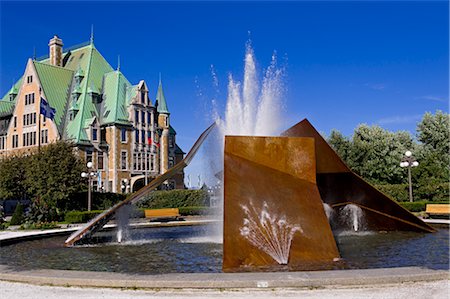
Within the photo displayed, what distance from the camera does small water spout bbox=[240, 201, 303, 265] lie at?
32.9 ft

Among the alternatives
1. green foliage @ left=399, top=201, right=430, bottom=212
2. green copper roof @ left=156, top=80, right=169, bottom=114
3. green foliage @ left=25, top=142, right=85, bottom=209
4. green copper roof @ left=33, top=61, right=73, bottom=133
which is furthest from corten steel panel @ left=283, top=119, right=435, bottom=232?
green copper roof @ left=156, top=80, right=169, bottom=114

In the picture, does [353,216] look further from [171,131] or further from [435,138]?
[171,131]

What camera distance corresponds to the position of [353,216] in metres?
17.9

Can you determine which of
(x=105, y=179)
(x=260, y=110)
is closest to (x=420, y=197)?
(x=260, y=110)

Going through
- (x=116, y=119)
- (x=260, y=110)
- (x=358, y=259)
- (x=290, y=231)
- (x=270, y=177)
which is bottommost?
(x=358, y=259)

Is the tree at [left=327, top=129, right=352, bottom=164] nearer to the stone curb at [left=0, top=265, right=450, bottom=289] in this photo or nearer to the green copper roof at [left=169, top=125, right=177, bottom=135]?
the green copper roof at [left=169, top=125, right=177, bottom=135]

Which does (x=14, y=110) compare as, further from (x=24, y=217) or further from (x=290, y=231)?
(x=290, y=231)

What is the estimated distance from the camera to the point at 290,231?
10.3 m

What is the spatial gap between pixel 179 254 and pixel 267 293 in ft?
19.8

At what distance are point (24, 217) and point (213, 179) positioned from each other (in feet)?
42.6

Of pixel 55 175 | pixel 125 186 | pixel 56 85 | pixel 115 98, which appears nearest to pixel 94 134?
pixel 115 98

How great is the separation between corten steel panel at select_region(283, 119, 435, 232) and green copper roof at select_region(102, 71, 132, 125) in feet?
139

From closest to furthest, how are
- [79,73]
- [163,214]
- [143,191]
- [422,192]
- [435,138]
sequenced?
[143,191], [163,214], [422,192], [435,138], [79,73]

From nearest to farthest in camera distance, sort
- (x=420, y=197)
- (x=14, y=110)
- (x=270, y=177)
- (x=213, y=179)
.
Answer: (x=270, y=177) → (x=213, y=179) → (x=420, y=197) → (x=14, y=110)
